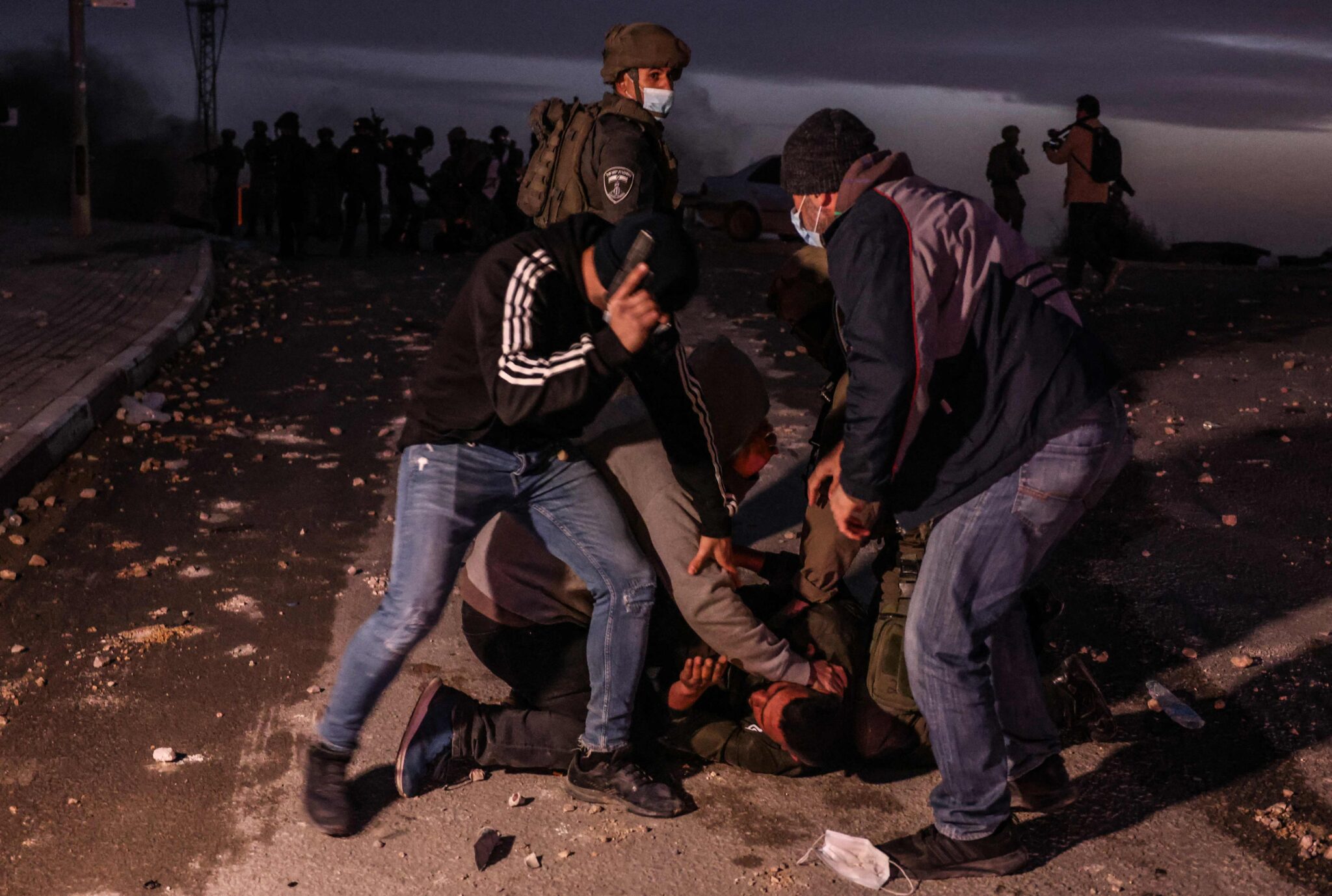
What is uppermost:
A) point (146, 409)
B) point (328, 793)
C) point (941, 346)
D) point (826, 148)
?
point (826, 148)

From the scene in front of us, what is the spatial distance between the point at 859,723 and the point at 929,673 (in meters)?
0.66

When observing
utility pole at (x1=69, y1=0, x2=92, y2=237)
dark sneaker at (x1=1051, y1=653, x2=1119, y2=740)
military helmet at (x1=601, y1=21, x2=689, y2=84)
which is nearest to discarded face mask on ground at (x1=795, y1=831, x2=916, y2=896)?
dark sneaker at (x1=1051, y1=653, x2=1119, y2=740)

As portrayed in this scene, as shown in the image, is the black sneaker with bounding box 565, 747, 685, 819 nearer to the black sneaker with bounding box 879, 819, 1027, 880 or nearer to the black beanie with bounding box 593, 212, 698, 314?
the black sneaker with bounding box 879, 819, 1027, 880

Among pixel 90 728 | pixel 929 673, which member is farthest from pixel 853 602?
pixel 90 728

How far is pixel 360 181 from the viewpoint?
16.4 metres

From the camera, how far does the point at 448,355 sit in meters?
3.40

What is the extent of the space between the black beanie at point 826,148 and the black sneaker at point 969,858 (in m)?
1.73

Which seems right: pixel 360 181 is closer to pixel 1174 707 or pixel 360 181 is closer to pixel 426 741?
pixel 426 741

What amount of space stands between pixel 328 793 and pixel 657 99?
313 centimetres

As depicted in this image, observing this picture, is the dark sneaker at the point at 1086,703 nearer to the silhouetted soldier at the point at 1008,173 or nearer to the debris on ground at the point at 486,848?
the debris on ground at the point at 486,848

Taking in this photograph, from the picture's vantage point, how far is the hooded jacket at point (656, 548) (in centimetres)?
370

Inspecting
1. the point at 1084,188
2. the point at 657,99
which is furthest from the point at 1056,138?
the point at 657,99

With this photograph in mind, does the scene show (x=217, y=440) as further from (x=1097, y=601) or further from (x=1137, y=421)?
(x=1137, y=421)

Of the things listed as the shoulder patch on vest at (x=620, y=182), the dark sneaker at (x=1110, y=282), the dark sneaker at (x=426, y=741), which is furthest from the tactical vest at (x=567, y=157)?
the dark sneaker at (x=1110, y=282)
